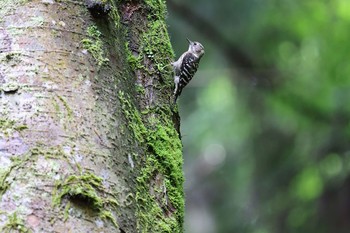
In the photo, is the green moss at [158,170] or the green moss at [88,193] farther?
the green moss at [158,170]

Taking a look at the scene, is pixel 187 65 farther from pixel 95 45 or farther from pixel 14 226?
pixel 14 226

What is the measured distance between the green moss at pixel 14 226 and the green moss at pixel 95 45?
765mm

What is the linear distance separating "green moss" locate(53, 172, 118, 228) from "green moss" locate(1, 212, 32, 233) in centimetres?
13

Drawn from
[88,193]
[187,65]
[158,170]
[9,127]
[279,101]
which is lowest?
Result: [88,193]

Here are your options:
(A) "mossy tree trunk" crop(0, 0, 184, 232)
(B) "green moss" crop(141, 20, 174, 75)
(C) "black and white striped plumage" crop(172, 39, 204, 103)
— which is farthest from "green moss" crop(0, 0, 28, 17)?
(C) "black and white striped plumage" crop(172, 39, 204, 103)

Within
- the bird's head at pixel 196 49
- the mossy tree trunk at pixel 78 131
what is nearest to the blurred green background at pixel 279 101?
the bird's head at pixel 196 49

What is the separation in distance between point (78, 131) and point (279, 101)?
7671 millimetres

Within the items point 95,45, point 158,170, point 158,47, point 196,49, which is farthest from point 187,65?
point 95,45

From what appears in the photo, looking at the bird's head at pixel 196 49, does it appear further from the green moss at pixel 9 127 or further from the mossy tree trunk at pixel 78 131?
the green moss at pixel 9 127

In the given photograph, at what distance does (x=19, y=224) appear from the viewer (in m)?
2.33

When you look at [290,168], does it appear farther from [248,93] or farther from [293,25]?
[293,25]

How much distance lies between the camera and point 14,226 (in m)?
2.32

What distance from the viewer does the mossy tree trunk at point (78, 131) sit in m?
2.44

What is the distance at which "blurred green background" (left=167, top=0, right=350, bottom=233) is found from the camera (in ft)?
30.5
